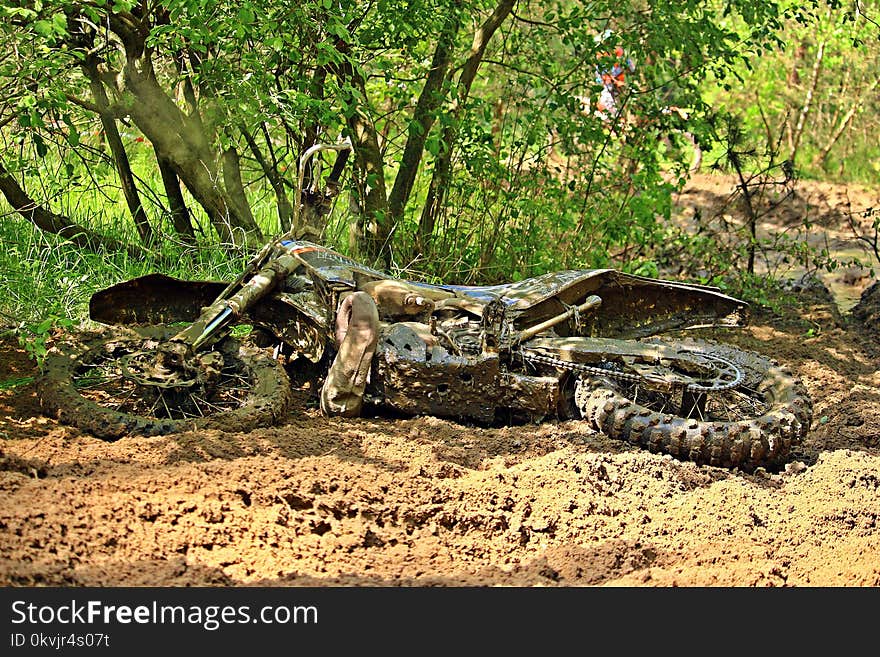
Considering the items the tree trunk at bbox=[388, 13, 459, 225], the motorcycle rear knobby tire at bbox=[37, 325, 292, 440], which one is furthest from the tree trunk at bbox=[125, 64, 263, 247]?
the motorcycle rear knobby tire at bbox=[37, 325, 292, 440]

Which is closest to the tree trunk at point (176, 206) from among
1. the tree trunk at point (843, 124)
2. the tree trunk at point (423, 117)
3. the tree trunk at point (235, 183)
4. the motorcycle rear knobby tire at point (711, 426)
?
the tree trunk at point (235, 183)

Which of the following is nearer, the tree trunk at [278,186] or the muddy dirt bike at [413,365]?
the muddy dirt bike at [413,365]

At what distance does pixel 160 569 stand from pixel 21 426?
1796 mm

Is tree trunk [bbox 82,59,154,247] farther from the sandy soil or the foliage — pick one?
the sandy soil

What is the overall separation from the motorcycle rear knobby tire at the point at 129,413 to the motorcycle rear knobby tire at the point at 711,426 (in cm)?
171

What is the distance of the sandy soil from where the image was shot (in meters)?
4.24

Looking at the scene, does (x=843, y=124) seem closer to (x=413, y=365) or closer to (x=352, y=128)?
(x=352, y=128)

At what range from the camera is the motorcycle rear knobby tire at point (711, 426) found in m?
5.53

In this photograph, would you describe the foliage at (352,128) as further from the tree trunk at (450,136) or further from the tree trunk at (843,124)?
the tree trunk at (843,124)

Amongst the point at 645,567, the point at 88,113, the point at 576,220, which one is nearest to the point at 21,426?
the point at 645,567

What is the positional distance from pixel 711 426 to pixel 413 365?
1.59 meters

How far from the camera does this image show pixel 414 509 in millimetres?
4891

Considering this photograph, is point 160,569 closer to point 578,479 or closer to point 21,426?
point 21,426

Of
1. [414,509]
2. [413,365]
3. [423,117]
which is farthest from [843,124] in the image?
[414,509]
